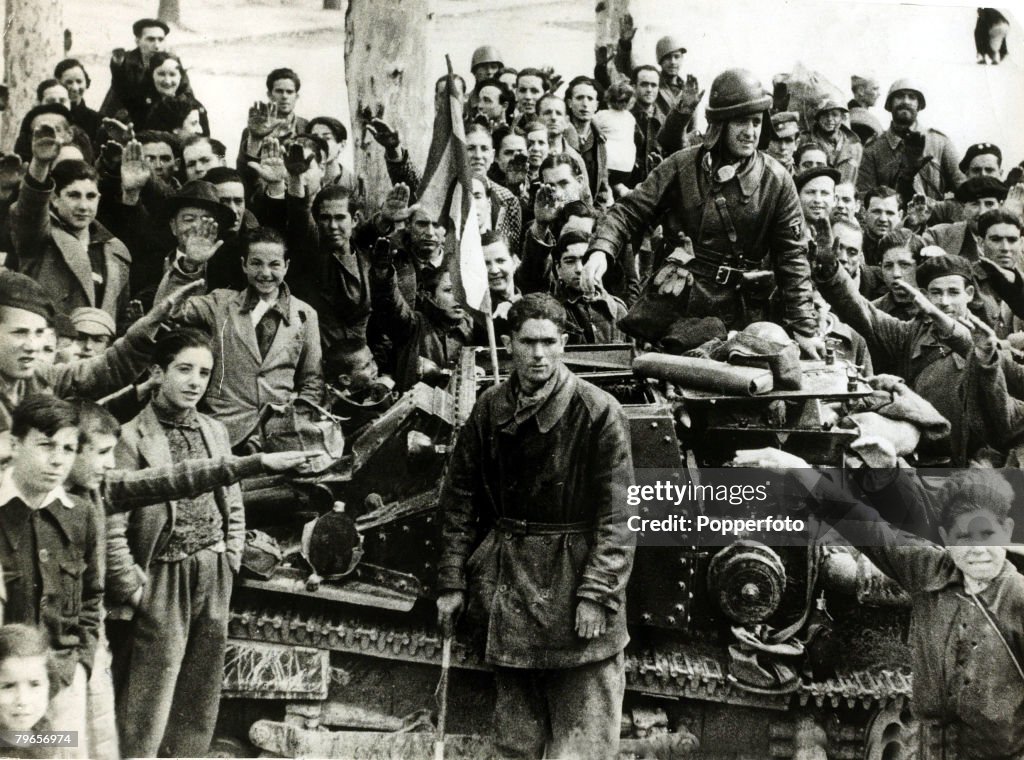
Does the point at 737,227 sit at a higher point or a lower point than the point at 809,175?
lower

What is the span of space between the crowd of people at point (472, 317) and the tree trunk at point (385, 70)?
0.10 m

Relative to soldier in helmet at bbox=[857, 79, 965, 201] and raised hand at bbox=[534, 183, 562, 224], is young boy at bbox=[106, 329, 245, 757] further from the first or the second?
soldier in helmet at bbox=[857, 79, 965, 201]

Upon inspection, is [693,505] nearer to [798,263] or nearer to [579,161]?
[798,263]

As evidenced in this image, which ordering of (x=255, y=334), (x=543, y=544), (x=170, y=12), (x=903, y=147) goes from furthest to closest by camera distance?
1. (x=903, y=147)
2. (x=170, y=12)
3. (x=255, y=334)
4. (x=543, y=544)

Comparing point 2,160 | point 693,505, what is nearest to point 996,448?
point 693,505

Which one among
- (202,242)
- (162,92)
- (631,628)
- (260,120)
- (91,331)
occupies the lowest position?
(631,628)

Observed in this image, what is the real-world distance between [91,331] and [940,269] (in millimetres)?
4681

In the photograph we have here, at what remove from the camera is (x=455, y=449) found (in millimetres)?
5332

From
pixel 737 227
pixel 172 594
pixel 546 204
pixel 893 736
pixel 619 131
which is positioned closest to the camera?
pixel 172 594

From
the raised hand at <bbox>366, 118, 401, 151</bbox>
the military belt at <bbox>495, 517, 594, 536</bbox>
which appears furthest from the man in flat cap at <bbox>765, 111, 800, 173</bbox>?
the military belt at <bbox>495, 517, 594, 536</bbox>

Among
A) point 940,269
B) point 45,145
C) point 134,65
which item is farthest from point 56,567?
point 940,269

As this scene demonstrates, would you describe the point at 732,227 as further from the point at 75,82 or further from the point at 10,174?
the point at 10,174

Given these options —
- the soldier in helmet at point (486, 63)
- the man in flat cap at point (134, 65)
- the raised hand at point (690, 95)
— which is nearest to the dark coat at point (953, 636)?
the raised hand at point (690, 95)

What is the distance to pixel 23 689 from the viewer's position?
17.2 feet
